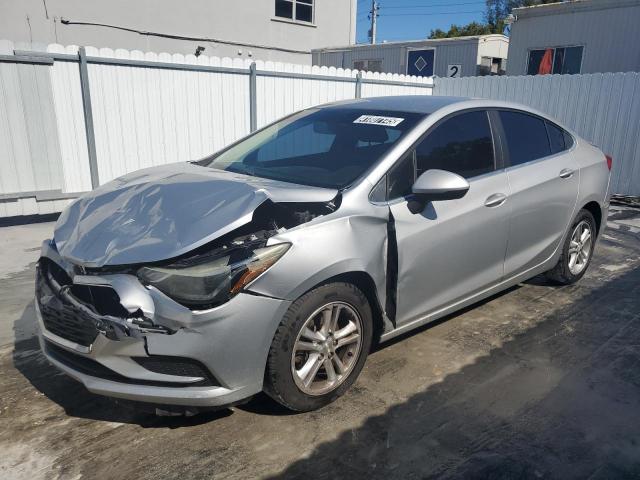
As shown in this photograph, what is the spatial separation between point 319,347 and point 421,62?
20.6 meters

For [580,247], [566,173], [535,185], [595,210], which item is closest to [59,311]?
[535,185]

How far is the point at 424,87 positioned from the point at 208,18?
23.7ft

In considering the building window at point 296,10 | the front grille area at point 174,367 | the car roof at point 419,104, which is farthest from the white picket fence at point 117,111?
the building window at point 296,10

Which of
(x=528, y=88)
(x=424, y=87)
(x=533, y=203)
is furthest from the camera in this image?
(x=424, y=87)

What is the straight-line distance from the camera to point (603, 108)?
9.85 m

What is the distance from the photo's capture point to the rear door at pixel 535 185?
4.07 meters

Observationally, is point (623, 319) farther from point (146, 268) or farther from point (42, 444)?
point (42, 444)

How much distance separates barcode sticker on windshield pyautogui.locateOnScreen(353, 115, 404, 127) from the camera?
11.9 ft

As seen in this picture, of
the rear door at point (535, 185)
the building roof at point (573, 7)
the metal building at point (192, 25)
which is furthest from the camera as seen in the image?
the building roof at point (573, 7)

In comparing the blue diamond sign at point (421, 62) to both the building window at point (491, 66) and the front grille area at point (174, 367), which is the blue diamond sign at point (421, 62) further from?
the front grille area at point (174, 367)

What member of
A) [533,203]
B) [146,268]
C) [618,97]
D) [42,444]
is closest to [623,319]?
[533,203]

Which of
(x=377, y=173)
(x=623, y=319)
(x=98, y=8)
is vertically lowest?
(x=623, y=319)

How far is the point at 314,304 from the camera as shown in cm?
280

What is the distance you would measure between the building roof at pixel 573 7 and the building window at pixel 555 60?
3.86ft
